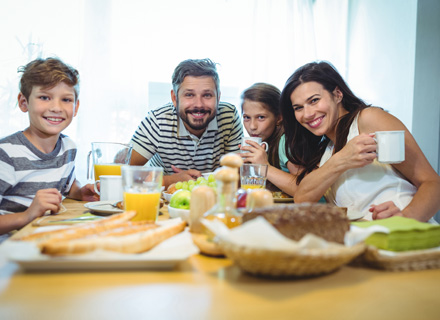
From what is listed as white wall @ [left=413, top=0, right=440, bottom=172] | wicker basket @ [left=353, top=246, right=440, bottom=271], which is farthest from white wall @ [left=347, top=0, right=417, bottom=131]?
wicker basket @ [left=353, top=246, right=440, bottom=271]

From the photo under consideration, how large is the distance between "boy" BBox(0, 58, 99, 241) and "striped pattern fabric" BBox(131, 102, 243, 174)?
64 centimetres

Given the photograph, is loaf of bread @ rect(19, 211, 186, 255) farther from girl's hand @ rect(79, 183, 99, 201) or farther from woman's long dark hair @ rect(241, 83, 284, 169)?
woman's long dark hair @ rect(241, 83, 284, 169)

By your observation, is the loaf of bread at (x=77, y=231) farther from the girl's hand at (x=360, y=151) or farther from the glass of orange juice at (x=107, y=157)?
the girl's hand at (x=360, y=151)

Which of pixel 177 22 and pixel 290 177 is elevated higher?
pixel 177 22

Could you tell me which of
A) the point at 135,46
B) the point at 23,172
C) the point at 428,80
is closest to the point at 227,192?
the point at 23,172

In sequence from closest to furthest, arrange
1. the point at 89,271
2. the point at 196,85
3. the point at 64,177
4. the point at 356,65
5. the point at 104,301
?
the point at 104,301, the point at 89,271, the point at 64,177, the point at 196,85, the point at 356,65

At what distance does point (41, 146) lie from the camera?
1.67 meters

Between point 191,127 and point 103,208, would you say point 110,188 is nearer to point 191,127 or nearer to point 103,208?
point 103,208

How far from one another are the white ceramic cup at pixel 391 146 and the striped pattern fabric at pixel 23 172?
1292mm

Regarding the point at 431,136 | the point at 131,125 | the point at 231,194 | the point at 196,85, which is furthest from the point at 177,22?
the point at 231,194

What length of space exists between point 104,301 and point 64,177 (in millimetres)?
1313

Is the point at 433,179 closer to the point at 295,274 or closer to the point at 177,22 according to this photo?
the point at 295,274

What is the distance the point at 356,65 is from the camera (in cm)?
378

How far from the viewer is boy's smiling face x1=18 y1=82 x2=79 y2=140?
1.62 meters
